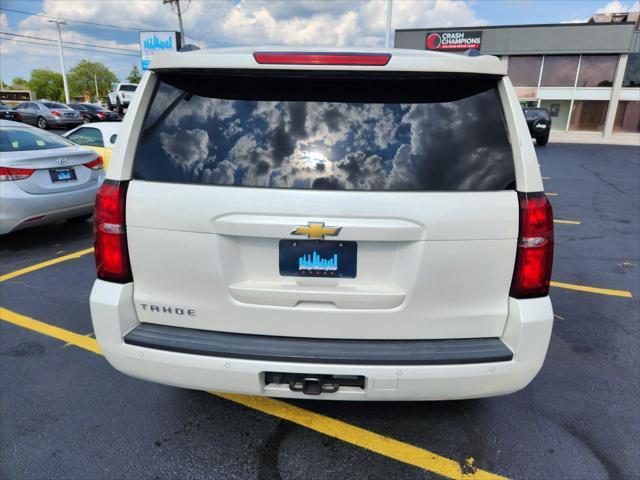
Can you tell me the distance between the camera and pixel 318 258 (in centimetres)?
194

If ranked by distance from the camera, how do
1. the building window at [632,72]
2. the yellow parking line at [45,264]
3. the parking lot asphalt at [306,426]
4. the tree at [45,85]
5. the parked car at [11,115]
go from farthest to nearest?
the tree at [45,85] < the building window at [632,72] < the parked car at [11,115] < the yellow parking line at [45,264] < the parking lot asphalt at [306,426]

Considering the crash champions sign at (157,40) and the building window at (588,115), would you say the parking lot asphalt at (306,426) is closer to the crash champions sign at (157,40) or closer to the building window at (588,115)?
the building window at (588,115)

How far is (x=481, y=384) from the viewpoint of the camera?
6.50 feet

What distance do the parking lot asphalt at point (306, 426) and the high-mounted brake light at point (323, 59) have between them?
6.45 ft

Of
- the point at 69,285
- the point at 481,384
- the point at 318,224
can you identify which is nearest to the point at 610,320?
the point at 481,384

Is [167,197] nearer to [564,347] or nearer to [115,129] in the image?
[564,347]

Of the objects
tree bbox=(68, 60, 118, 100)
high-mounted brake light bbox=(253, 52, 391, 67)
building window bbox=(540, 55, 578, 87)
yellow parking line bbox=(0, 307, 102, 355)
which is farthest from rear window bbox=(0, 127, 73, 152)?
tree bbox=(68, 60, 118, 100)

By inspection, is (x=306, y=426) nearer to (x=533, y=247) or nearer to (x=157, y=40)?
(x=533, y=247)

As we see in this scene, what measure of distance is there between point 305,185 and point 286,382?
0.90 m

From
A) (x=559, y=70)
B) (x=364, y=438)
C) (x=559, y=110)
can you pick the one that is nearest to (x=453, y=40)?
(x=559, y=70)

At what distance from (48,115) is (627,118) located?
38299 millimetres

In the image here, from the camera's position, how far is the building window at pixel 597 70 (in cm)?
2906

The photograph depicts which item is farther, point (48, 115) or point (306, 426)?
point (48, 115)

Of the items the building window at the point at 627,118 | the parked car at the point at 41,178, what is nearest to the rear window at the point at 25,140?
the parked car at the point at 41,178
